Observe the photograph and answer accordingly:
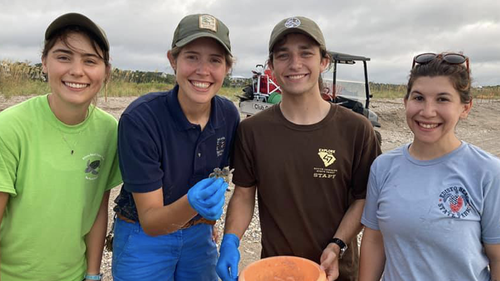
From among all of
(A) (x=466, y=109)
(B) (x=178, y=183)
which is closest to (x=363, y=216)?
(A) (x=466, y=109)

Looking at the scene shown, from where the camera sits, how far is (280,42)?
207 centimetres

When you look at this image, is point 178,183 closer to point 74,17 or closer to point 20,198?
point 20,198

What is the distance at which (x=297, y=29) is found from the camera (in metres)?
1.98

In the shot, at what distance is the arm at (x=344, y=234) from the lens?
6.15 feet

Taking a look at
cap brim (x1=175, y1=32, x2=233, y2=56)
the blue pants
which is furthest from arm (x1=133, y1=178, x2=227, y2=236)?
cap brim (x1=175, y1=32, x2=233, y2=56)

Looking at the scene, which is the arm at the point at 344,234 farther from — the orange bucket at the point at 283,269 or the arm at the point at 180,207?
the arm at the point at 180,207

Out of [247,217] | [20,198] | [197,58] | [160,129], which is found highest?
[197,58]

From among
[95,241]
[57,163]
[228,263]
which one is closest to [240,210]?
[228,263]

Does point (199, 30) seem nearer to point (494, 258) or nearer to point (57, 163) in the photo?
point (57, 163)

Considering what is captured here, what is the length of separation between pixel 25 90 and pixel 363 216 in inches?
554

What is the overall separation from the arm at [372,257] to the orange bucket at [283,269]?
320 millimetres

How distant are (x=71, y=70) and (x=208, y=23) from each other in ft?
2.37

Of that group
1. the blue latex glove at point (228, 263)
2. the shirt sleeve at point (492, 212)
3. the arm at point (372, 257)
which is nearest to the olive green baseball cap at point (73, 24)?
the blue latex glove at point (228, 263)

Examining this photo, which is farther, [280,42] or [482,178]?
[280,42]
